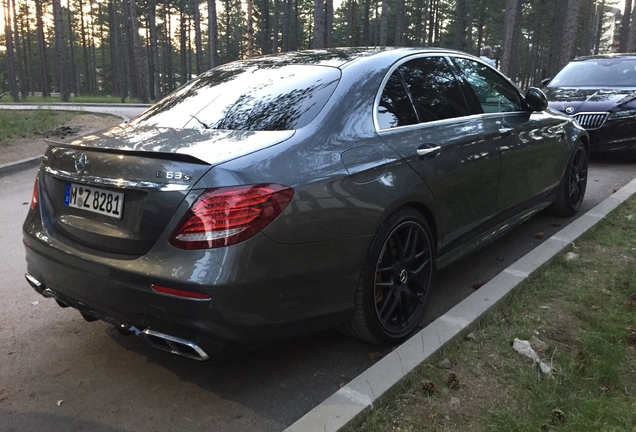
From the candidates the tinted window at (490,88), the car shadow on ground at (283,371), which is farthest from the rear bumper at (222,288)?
the tinted window at (490,88)

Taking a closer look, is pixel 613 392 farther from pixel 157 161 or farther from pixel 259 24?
pixel 259 24

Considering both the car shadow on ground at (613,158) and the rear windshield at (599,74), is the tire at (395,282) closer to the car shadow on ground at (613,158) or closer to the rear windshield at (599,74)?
the car shadow on ground at (613,158)

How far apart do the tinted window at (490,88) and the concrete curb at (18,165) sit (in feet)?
25.9

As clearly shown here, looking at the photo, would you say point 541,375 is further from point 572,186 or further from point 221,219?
point 572,186

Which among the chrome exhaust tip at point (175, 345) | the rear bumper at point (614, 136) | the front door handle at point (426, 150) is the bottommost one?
the chrome exhaust tip at point (175, 345)

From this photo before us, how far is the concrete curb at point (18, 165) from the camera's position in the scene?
8922 mm

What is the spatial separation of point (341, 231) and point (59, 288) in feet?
4.83

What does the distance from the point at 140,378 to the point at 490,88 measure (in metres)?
3.41

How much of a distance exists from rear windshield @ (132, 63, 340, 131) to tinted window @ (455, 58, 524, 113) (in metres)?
1.44

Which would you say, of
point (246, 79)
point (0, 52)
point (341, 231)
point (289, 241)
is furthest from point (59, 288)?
point (0, 52)

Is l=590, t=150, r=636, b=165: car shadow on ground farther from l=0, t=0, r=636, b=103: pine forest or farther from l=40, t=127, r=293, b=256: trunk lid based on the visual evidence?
l=0, t=0, r=636, b=103: pine forest

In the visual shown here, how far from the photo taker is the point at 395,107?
10.9 feet

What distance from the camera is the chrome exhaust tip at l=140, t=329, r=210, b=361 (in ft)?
7.83

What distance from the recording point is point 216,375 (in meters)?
2.92
